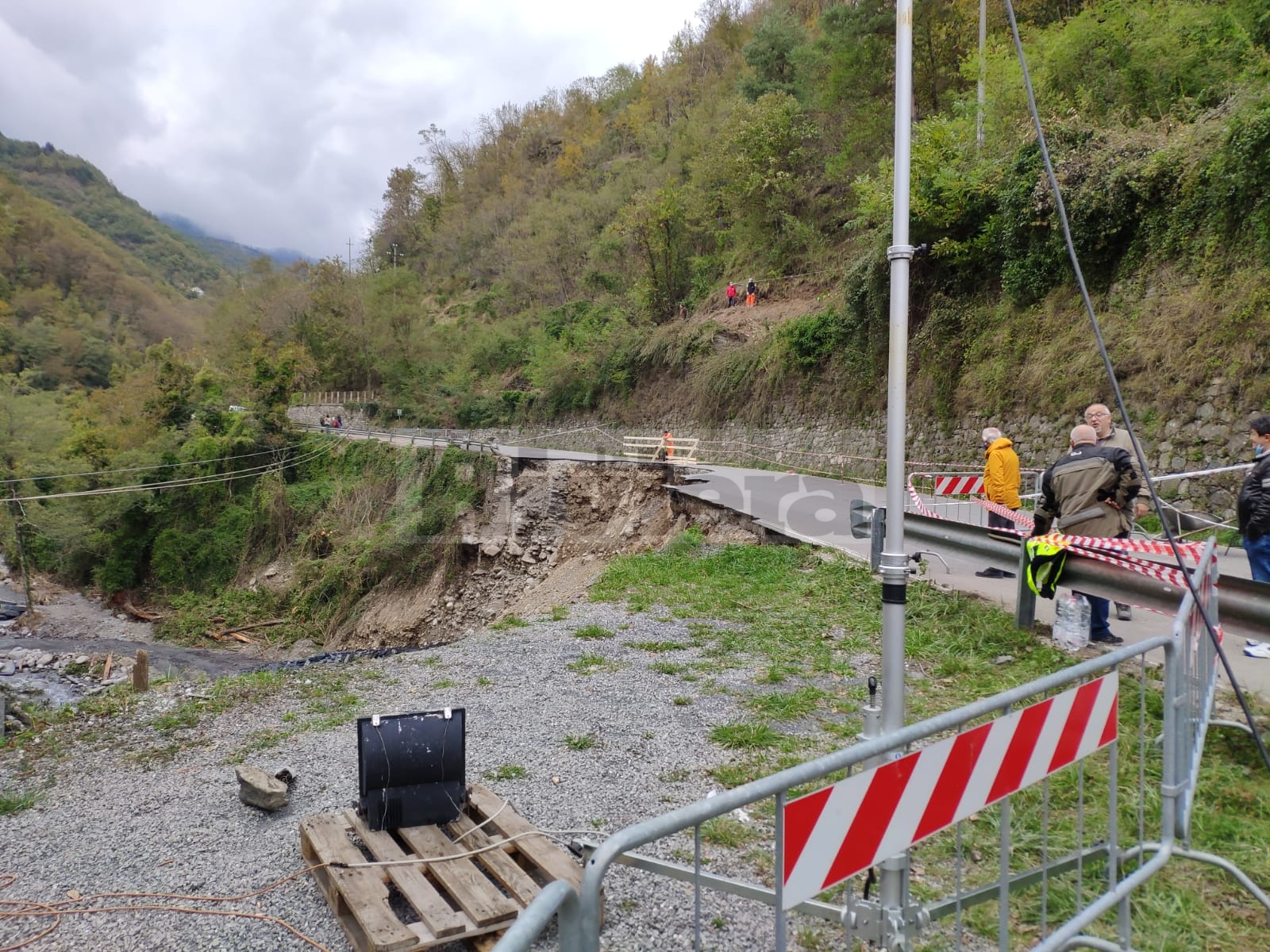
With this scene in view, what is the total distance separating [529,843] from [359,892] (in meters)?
0.84

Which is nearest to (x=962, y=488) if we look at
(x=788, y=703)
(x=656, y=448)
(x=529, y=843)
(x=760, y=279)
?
(x=788, y=703)

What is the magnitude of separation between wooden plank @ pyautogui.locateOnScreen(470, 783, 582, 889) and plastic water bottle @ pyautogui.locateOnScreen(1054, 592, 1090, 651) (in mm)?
4854

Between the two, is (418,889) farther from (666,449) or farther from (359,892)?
(666,449)

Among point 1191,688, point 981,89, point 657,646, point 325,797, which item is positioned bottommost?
point 325,797

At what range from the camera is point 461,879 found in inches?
139

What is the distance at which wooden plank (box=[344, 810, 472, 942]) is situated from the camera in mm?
3164

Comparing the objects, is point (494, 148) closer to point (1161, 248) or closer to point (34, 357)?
point (34, 357)

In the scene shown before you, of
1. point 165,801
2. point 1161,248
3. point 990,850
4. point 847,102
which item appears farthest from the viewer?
point 847,102

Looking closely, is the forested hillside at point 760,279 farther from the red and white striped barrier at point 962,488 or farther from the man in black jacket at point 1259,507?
the man in black jacket at point 1259,507

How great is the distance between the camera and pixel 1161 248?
1357cm

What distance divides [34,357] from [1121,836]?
86.6m

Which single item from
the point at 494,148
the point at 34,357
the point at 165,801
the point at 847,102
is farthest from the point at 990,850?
the point at 494,148

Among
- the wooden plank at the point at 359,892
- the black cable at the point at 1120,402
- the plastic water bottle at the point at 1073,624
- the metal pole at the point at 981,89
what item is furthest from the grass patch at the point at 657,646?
the metal pole at the point at 981,89

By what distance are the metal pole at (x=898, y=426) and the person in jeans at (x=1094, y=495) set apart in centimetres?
383
